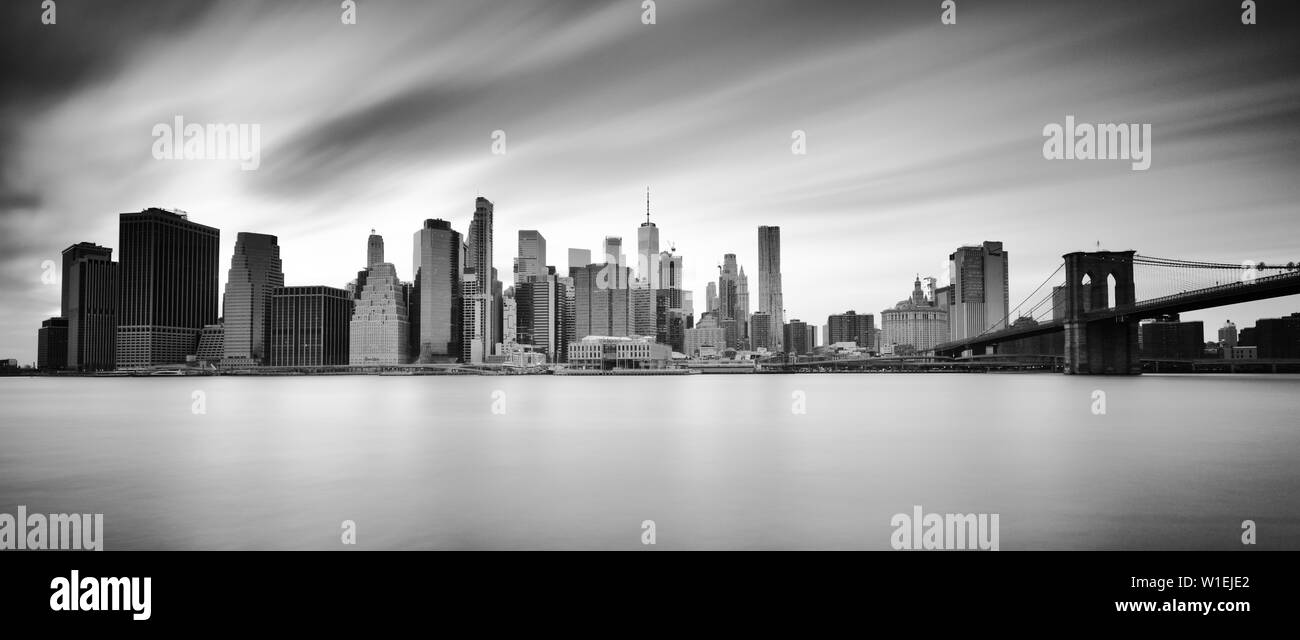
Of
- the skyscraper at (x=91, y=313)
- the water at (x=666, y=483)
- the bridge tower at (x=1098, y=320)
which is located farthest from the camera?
the skyscraper at (x=91, y=313)

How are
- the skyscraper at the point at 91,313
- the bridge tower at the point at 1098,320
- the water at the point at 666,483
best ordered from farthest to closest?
the skyscraper at the point at 91,313 < the bridge tower at the point at 1098,320 < the water at the point at 666,483

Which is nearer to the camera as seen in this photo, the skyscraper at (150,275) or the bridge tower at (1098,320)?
the bridge tower at (1098,320)

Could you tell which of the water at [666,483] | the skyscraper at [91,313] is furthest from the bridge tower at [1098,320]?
the skyscraper at [91,313]

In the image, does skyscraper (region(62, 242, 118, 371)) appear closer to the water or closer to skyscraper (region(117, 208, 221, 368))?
skyscraper (region(117, 208, 221, 368))

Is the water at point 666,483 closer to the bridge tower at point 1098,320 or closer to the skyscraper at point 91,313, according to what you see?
the bridge tower at point 1098,320

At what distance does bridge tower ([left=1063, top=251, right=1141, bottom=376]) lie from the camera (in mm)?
89562

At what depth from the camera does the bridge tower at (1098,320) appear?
8956cm

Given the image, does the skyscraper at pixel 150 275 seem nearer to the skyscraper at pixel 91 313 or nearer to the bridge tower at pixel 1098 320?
the skyscraper at pixel 91 313

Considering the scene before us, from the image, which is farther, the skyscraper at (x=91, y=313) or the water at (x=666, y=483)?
the skyscraper at (x=91, y=313)

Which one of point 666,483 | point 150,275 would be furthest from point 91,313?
point 666,483

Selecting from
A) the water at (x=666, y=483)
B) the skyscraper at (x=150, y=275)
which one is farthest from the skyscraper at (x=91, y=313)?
the water at (x=666, y=483)

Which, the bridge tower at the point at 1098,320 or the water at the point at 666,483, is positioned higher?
the bridge tower at the point at 1098,320

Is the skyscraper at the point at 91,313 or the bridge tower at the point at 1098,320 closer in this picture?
the bridge tower at the point at 1098,320

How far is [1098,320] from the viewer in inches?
3381
